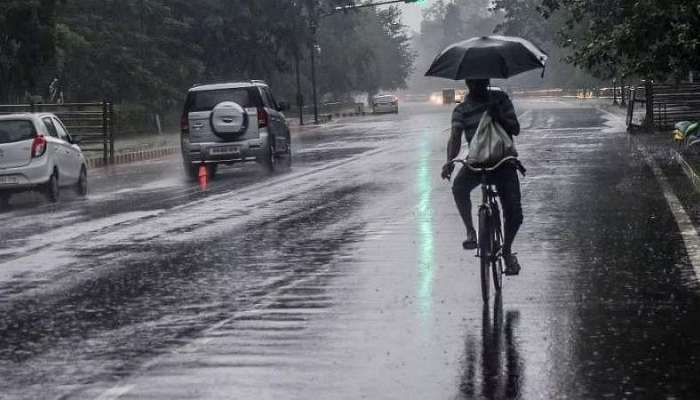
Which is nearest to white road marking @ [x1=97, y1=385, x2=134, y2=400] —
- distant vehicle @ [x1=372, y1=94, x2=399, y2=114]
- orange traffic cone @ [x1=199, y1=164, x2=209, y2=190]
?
orange traffic cone @ [x1=199, y1=164, x2=209, y2=190]

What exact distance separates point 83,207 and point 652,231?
966 centimetres

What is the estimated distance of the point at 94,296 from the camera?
11438 mm

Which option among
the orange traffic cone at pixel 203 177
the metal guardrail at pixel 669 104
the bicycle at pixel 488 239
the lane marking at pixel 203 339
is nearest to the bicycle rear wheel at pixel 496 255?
the bicycle at pixel 488 239

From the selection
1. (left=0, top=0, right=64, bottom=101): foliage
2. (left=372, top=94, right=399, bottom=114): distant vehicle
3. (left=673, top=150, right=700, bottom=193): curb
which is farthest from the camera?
(left=372, top=94, right=399, bottom=114): distant vehicle

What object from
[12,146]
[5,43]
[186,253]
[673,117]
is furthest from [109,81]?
[186,253]

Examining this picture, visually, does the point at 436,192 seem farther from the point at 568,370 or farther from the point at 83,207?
the point at 568,370

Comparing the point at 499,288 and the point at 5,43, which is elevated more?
the point at 5,43

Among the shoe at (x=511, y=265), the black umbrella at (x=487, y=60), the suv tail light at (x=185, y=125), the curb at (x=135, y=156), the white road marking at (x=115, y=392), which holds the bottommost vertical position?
the curb at (x=135, y=156)

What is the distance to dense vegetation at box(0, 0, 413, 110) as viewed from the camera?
4003cm

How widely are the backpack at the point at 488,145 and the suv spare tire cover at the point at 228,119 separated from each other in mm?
18032

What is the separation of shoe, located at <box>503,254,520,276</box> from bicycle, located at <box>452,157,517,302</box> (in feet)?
0.19

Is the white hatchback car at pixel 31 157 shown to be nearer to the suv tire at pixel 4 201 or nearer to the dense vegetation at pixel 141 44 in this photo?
the suv tire at pixel 4 201

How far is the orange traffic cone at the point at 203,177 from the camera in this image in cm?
2561

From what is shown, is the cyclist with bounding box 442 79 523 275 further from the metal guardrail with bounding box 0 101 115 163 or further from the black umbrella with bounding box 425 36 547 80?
the metal guardrail with bounding box 0 101 115 163
